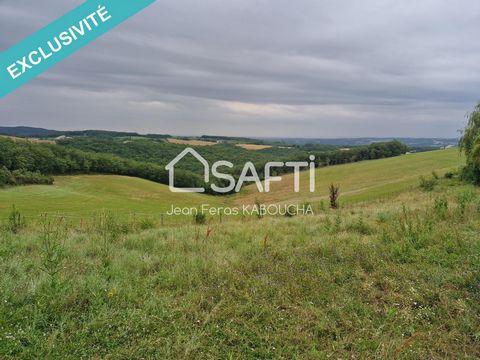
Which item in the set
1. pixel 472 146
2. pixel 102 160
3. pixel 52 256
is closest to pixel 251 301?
pixel 52 256

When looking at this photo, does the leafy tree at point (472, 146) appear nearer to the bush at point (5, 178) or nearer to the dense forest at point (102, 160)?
the dense forest at point (102, 160)

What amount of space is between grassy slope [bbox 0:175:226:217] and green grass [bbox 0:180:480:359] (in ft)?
97.8

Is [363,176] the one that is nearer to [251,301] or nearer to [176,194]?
Result: [176,194]

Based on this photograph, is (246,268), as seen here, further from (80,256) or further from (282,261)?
(80,256)

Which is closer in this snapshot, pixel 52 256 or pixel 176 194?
pixel 52 256

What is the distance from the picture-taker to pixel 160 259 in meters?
4.92

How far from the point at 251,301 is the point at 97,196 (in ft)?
158

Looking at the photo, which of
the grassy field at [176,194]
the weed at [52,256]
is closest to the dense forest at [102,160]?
the grassy field at [176,194]

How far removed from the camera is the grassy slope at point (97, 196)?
35.7m

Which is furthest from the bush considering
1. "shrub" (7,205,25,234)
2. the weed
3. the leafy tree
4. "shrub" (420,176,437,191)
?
the leafy tree

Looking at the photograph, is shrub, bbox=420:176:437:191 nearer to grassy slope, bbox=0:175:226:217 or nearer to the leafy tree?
the leafy tree

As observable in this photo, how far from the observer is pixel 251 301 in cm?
361

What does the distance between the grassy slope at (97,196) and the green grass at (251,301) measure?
97.8ft

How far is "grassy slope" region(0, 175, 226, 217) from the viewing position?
35.7 m
